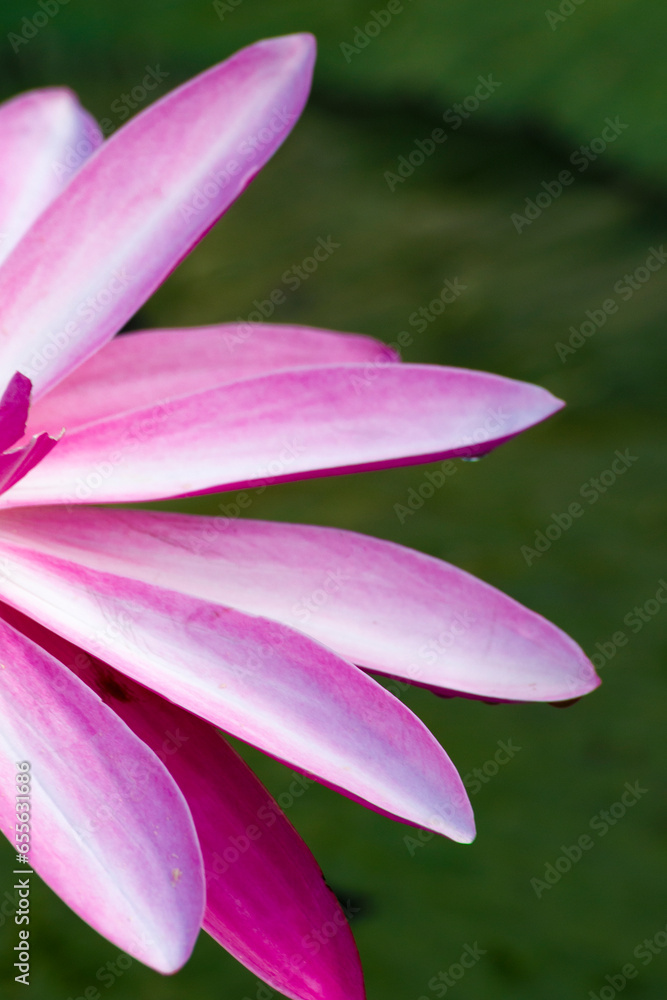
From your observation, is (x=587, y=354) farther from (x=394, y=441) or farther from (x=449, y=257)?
(x=394, y=441)

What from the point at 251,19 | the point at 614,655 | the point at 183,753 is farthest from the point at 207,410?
the point at 251,19

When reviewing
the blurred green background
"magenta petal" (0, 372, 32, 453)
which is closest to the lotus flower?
"magenta petal" (0, 372, 32, 453)

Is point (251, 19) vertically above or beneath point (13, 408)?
above

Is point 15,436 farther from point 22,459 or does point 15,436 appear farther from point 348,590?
point 348,590

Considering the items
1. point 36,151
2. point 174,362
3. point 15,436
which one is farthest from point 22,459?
point 36,151

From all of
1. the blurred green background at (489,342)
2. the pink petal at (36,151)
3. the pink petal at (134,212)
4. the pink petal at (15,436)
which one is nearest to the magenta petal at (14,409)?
the pink petal at (15,436)

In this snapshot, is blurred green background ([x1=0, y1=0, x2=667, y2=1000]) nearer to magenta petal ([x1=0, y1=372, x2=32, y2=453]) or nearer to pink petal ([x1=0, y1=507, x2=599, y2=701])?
pink petal ([x1=0, y1=507, x2=599, y2=701])
